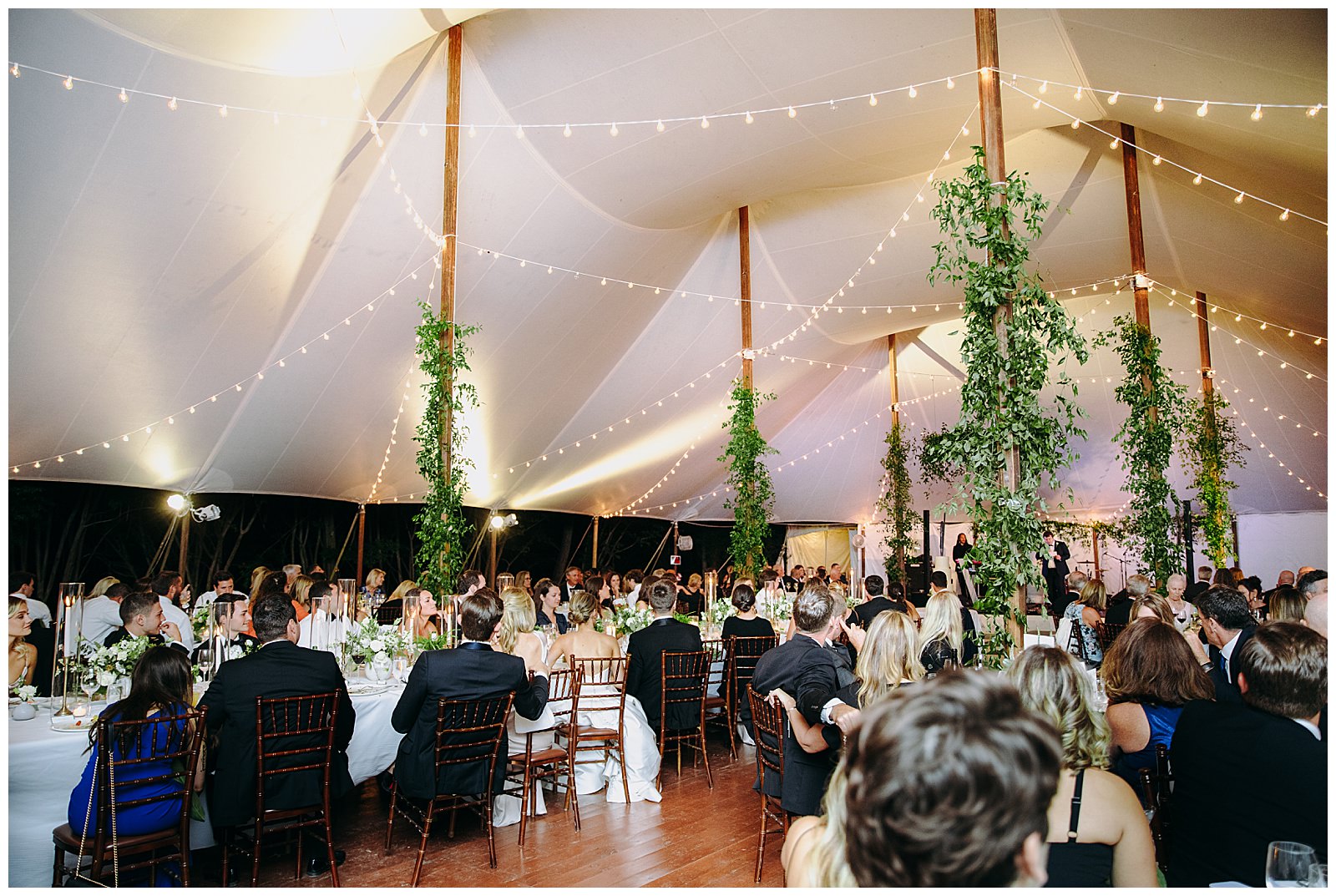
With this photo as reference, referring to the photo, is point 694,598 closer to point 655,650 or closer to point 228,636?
point 655,650

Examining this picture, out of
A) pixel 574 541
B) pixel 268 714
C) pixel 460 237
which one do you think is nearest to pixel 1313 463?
pixel 574 541

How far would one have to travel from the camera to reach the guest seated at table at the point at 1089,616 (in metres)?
6.11

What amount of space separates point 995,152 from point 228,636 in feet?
16.9

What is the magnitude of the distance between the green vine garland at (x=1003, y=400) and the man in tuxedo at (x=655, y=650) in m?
1.88

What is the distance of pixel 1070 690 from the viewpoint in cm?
240

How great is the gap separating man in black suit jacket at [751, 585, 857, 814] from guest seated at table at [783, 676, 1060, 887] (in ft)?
7.67

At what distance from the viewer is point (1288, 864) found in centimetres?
169

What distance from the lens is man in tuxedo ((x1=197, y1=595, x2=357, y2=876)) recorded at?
361cm

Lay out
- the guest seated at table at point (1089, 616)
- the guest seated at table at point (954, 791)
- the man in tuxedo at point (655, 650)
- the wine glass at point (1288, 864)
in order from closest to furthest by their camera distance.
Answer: the guest seated at table at point (954, 791)
the wine glass at point (1288, 864)
the man in tuxedo at point (655, 650)
the guest seated at table at point (1089, 616)

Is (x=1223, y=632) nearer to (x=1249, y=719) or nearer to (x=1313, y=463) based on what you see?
(x=1249, y=719)

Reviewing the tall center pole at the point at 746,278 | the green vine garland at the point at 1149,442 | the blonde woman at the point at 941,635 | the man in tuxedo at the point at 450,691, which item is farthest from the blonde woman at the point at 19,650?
the green vine garland at the point at 1149,442

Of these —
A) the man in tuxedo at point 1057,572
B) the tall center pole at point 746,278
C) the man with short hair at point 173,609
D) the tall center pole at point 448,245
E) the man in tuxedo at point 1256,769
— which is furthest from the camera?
the man in tuxedo at point 1057,572

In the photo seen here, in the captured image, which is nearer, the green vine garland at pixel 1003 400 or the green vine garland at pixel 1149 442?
the green vine garland at pixel 1003 400

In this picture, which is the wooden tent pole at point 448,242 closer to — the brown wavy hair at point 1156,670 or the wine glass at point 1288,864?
the brown wavy hair at point 1156,670
